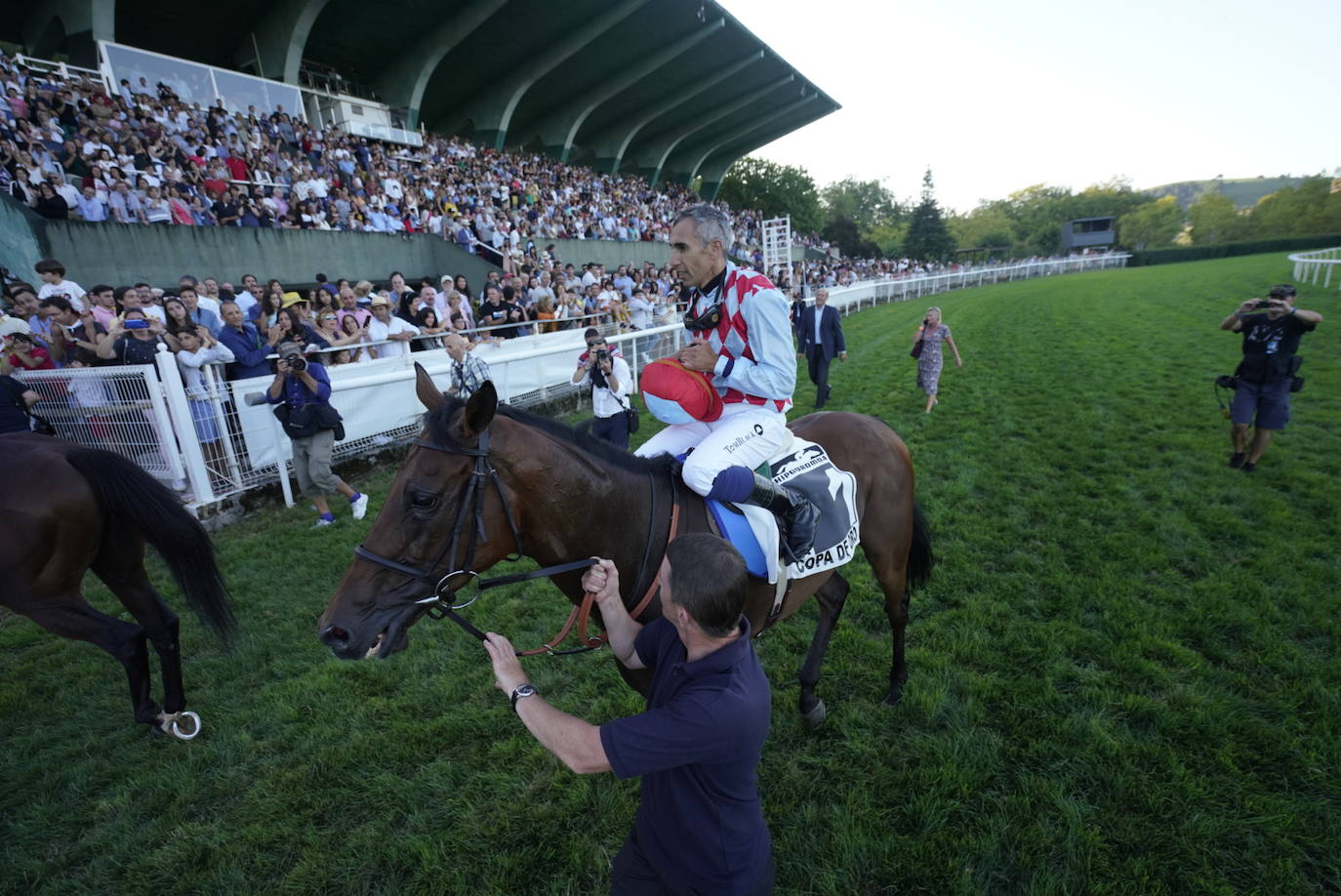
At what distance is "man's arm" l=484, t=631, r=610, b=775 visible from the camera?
1.45m

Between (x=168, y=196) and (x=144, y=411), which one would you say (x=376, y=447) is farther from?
(x=168, y=196)

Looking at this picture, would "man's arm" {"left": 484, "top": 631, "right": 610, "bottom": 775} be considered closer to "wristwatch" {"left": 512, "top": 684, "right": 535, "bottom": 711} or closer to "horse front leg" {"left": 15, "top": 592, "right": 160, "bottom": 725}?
"wristwatch" {"left": 512, "top": 684, "right": 535, "bottom": 711}

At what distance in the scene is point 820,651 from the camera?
3.24 meters

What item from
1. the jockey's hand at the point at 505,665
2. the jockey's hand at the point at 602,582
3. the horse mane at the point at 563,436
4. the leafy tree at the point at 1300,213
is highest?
the leafy tree at the point at 1300,213

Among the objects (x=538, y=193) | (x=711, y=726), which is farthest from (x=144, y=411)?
(x=538, y=193)

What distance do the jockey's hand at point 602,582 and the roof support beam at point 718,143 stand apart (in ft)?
155

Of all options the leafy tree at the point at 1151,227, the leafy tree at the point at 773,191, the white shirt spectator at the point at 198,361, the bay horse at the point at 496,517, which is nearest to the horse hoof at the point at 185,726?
the bay horse at the point at 496,517

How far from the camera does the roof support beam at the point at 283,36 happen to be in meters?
19.0

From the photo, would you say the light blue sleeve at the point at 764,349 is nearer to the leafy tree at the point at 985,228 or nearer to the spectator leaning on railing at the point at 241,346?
the spectator leaning on railing at the point at 241,346

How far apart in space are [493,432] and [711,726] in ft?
3.88

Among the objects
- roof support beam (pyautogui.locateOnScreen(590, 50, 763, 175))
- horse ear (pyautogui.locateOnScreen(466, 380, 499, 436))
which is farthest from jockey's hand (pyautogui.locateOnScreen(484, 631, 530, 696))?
roof support beam (pyautogui.locateOnScreen(590, 50, 763, 175))

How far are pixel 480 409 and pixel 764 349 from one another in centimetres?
115

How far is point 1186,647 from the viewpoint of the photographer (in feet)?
11.4

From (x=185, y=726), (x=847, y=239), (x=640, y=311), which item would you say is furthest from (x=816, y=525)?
(x=847, y=239)
